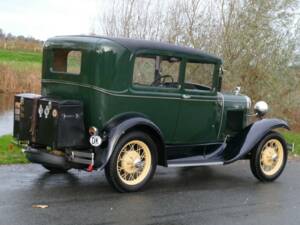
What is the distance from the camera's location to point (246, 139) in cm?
883

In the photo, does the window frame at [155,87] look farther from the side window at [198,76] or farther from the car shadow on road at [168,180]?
the car shadow on road at [168,180]

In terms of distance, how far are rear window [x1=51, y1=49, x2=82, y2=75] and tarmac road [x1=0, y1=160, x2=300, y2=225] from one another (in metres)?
1.55

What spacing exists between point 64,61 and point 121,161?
1779mm

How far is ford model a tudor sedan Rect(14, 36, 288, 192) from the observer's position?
727cm

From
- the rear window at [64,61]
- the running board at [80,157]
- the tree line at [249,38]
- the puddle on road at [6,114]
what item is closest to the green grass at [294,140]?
the tree line at [249,38]

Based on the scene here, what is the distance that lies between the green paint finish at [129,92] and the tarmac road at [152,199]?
804 millimetres

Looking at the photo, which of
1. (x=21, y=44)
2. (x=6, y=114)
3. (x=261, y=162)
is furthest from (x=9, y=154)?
(x=21, y=44)

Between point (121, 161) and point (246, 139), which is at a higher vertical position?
point (246, 139)

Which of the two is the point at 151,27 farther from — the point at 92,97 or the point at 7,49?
the point at 7,49

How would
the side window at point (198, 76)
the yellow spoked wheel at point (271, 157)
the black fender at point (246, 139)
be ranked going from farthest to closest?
the yellow spoked wheel at point (271, 157)
the black fender at point (246, 139)
the side window at point (198, 76)

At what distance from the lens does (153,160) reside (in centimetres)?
773

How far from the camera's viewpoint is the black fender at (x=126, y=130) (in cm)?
714

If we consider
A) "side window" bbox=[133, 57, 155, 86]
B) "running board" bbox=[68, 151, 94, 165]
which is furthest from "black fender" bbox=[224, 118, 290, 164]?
"running board" bbox=[68, 151, 94, 165]

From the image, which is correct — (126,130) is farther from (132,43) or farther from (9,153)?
(9,153)
